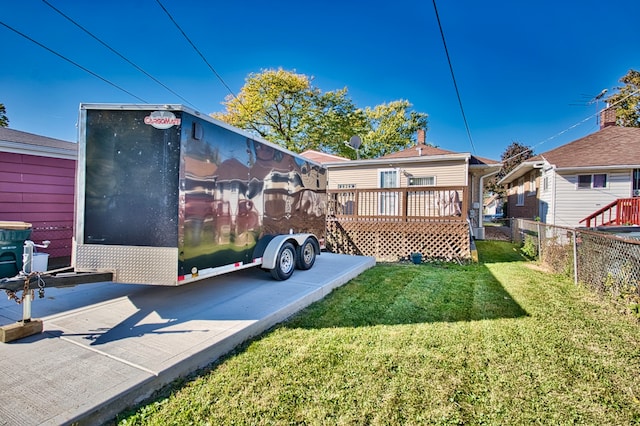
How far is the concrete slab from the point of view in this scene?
6.81 feet

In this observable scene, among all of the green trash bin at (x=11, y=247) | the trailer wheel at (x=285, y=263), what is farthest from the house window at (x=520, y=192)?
the green trash bin at (x=11, y=247)

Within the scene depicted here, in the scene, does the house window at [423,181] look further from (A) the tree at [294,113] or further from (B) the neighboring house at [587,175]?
(A) the tree at [294,113]

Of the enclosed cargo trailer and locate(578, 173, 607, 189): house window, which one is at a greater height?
locate(578, 173, 607, 189): house window

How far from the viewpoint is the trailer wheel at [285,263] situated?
5.35 meters

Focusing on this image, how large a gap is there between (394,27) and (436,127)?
97.9ft

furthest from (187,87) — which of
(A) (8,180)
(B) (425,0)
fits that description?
(B) (425,0)

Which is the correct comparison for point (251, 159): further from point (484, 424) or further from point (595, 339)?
point (595, 339)

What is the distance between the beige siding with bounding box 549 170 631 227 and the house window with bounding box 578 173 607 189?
0.13 m

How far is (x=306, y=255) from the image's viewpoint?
6531 millimetres

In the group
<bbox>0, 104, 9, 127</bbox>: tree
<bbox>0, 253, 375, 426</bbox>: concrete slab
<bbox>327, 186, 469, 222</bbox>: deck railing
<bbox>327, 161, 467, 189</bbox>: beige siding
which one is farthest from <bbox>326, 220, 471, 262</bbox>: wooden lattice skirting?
<bbox>0, 104, 9, 127</bbox>: tree

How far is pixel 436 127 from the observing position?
123ft

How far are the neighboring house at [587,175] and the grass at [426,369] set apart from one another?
11.0 meters

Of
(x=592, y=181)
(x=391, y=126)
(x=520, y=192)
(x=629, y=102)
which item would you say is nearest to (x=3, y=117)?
(x=391, y=126)

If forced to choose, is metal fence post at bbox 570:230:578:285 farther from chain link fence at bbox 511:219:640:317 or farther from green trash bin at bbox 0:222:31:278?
green trash bin at bbox 0:222:31:278
